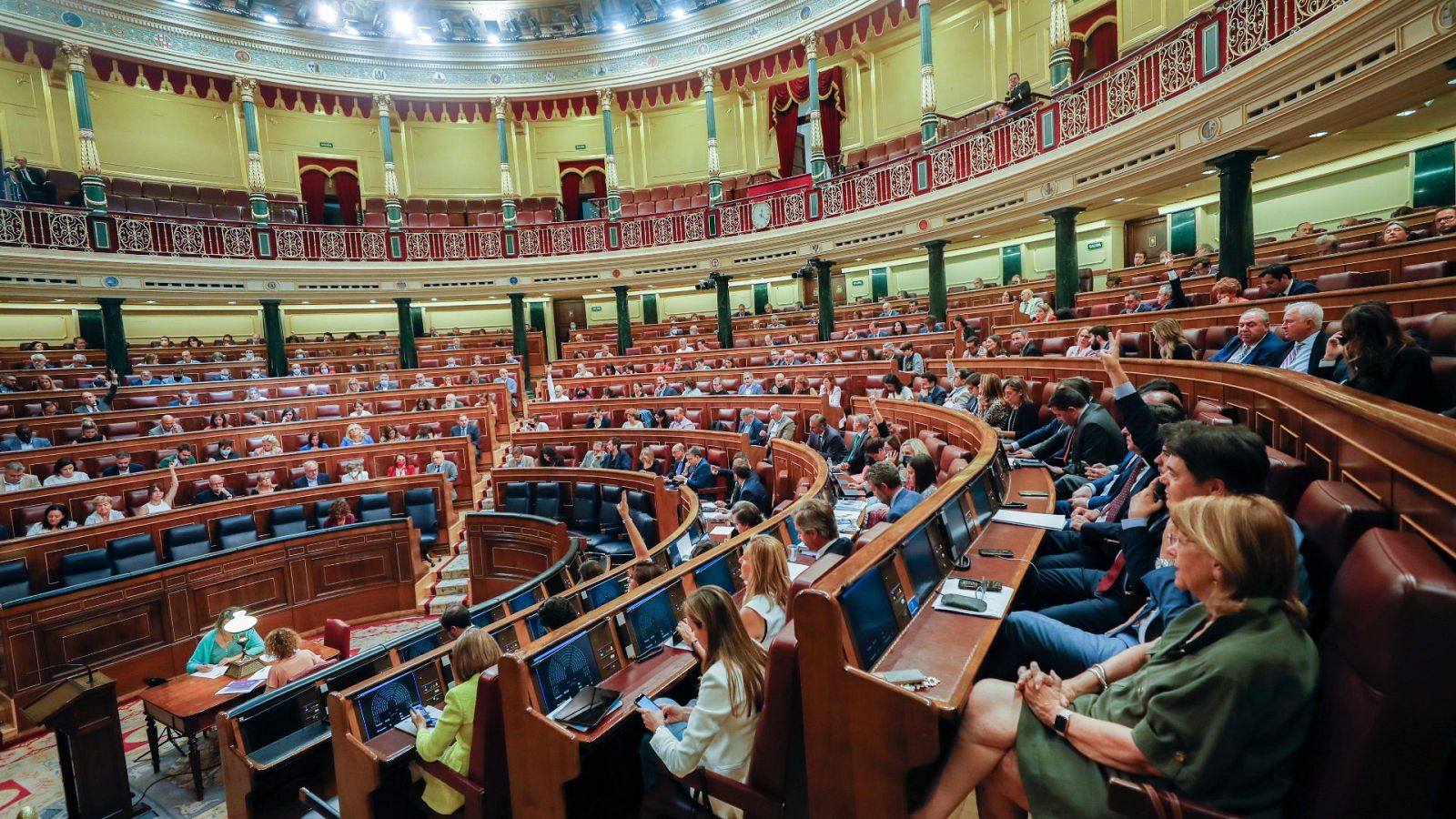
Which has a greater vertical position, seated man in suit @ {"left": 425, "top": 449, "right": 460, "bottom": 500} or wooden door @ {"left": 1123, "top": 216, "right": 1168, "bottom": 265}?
wooden door @ {"left": 1123, "top": 216, "right": 1168, "bottom": 265}

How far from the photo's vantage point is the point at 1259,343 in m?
3.89

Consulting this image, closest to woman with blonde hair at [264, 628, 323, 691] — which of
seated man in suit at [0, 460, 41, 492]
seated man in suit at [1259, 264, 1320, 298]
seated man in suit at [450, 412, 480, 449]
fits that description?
seated man in suit at [0, 460, 41, 492]

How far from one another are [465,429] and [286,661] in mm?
5904

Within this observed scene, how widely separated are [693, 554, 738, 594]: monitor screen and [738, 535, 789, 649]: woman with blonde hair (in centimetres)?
50

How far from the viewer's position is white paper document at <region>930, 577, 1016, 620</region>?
7.06ft

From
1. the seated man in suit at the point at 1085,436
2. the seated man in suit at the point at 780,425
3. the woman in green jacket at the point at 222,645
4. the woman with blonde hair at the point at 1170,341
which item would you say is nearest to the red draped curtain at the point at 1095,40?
the seated man in suit at the point at 780,425

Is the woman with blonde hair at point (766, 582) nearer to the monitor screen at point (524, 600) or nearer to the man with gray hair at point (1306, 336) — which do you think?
the monitor screen at point (524, 600)

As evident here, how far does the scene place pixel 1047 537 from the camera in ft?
10.0

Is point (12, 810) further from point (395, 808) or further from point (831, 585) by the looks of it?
point (831, 585)

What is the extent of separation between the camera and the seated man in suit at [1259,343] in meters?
3.80

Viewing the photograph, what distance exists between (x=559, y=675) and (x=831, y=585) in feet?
3.70

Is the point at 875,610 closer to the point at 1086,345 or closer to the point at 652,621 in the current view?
the point at 652,621

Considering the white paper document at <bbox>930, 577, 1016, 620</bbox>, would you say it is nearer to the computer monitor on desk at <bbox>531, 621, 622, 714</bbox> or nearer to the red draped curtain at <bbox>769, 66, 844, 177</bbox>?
the computer monitor on desk at <bbox>531, 621, 622, 714</bbox>

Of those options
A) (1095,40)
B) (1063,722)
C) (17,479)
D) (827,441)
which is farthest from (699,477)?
(1095,40)
